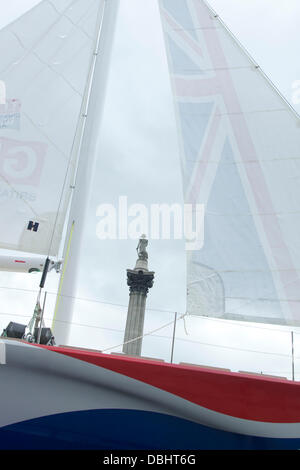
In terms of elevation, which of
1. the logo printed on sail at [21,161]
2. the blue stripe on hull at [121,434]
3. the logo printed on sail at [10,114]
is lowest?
the blue stripe on hull at [121,434]

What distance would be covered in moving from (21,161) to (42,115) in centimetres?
98

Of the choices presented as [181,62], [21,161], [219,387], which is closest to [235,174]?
[181,62]

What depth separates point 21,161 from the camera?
6.34 metres

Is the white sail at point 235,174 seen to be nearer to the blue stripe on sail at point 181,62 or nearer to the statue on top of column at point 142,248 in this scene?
the blue stripe on sail at point 181,62

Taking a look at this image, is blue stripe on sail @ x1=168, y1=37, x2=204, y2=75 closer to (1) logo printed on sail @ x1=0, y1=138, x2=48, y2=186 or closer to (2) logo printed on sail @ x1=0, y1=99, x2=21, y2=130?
(1) logo printed on sail @ x1=0, y1=138, x2=48, y2=186

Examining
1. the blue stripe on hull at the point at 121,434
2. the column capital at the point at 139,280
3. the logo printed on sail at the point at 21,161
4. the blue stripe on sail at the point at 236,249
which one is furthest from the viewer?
the column capital at the point at 139,280

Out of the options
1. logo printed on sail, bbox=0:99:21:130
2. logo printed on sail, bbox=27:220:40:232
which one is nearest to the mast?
logo printed on sail, bbox=27:220:40:232

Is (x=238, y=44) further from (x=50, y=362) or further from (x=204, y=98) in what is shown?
(x=50, y=362)

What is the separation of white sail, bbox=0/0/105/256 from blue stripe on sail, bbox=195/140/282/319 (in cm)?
231

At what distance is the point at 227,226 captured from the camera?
17.3 feet

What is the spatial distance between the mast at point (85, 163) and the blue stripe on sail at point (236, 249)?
1.84m

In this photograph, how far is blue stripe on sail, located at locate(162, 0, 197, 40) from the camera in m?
6.84

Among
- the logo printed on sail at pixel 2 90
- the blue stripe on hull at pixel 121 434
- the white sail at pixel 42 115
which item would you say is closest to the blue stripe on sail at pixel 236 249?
the blue stripe on hull at pixel 121 434

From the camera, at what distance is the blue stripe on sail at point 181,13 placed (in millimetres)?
6844
